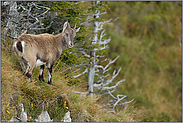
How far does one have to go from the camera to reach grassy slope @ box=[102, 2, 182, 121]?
24141mm

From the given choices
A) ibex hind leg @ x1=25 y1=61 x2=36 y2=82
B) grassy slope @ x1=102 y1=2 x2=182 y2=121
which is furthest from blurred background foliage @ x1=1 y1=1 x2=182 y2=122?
ibex hind leg @ x1=25 y1=61 x2=36 y2=82

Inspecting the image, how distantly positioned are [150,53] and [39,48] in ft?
70.9

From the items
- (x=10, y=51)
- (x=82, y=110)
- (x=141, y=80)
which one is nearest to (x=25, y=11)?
(x=10, y=51)

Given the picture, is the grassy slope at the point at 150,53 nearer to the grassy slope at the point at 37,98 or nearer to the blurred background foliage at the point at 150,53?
the blurred background foliage at the point at 150,53

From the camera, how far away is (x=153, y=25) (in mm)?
29188

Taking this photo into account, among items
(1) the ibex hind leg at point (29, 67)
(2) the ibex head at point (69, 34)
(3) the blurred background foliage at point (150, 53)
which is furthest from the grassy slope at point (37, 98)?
(3) the blurred background foliage at point (150, 53)

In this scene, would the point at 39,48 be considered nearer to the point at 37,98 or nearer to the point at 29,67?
the point at 29,67

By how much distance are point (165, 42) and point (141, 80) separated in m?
6.44

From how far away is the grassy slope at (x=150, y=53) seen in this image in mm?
24141

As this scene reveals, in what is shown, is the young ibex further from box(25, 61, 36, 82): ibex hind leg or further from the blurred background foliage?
Result: the blurred background foliage

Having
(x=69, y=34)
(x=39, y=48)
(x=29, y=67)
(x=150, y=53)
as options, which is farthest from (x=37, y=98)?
(x=150, y=53)

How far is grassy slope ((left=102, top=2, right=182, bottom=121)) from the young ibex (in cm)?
1564

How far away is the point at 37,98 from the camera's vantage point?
23.3 ft

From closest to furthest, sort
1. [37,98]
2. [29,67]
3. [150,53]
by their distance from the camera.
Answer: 1. [29,67]
2. [37,98]
3. [150,53]
